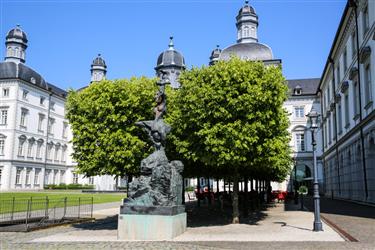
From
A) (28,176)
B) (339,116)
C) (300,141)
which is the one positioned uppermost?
(300,141)

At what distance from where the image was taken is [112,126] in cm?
1617

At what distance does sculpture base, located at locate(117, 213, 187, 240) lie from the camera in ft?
40.3

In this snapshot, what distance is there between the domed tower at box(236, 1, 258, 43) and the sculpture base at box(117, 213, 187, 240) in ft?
176

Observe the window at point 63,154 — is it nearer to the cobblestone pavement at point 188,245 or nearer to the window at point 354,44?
the window at point 354,44

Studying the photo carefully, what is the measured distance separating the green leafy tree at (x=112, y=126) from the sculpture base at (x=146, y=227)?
3384 millimetres

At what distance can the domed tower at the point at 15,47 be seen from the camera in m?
66.8

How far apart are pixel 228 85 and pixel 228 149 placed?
2650 millimetres

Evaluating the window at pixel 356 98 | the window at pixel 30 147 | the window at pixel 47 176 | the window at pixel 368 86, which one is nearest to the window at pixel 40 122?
the window at pixel 30 147

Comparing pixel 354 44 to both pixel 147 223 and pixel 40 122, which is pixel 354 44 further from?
pixel 40 122

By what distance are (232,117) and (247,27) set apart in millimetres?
51019

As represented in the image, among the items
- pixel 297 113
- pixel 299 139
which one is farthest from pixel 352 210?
pixel 297 113

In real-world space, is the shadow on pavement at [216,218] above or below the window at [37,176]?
below

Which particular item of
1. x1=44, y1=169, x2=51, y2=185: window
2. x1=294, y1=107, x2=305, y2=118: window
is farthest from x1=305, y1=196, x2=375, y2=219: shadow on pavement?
x1=44, y1=169, x2=51, y2=185: window

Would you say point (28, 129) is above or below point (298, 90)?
below
